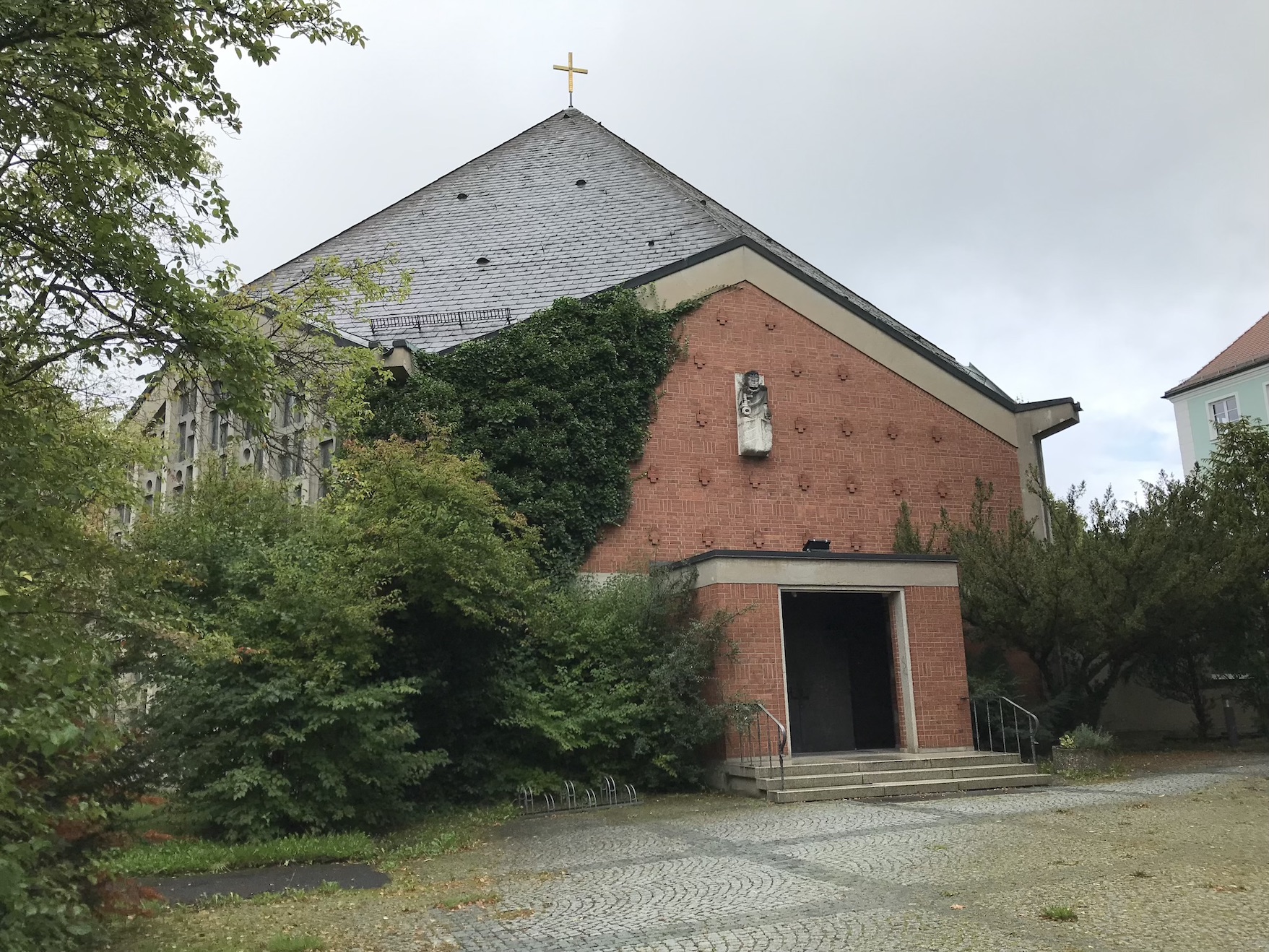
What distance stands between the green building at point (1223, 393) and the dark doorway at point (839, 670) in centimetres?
2858

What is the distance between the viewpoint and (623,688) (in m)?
14.0

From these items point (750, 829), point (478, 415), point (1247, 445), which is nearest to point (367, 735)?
point (750, 829)

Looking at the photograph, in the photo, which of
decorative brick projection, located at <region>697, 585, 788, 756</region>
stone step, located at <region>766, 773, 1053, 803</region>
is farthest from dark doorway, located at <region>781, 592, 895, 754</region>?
stone step, located at <region>766, 773, 1053, 803</region>

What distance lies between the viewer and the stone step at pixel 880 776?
42.4 ft

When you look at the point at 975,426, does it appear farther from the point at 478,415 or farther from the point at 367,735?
the point at 367,735

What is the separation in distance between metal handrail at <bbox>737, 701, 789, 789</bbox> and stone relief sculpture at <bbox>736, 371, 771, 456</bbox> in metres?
5.44

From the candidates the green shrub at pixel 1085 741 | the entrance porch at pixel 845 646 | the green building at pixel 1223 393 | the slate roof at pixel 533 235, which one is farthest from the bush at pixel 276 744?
the green building at pixel 1223 393

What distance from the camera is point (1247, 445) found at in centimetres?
1902

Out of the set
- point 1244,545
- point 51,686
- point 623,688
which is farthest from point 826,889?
point 1244,545

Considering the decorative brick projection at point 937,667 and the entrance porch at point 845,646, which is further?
the decorative brick projection at point 937,667

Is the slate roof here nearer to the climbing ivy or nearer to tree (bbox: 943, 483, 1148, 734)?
the climbing ivy

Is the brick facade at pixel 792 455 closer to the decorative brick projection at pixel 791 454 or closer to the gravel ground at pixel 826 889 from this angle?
the decorative brick projection at pixel 791 454

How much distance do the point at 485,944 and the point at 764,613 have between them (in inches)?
346

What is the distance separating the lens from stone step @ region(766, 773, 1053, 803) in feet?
41.1
